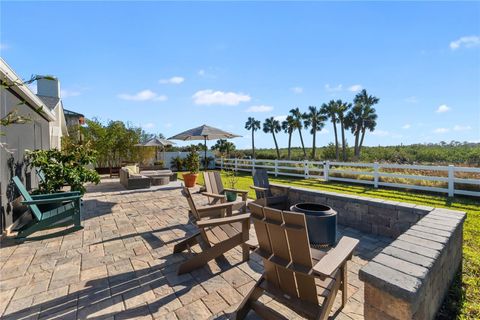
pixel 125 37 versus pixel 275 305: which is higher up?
pixel 125 37

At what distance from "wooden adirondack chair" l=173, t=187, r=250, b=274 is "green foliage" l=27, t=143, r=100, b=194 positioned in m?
3.56

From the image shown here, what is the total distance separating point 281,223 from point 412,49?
31.0 feet

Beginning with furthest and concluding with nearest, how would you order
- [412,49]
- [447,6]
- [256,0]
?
1. [412,49]
2. [256,0]
3. [447,6]

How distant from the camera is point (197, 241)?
321cm

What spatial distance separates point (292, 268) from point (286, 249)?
135 millimetres

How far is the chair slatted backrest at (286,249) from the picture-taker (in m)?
1.62

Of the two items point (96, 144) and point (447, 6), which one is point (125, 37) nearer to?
point (447, 6)

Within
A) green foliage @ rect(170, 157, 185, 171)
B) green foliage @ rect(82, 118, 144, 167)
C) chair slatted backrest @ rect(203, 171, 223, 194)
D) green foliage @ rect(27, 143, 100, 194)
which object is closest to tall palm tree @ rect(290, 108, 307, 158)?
green foliage @ rect(170, 157, 185, 171)

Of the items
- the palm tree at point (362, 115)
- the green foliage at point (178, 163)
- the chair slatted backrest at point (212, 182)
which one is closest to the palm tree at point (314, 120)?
the palm tree at point (362, 115)

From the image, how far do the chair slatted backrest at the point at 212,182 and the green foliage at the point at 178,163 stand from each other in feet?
36.9

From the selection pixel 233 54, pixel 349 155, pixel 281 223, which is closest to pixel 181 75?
pixel 233 54

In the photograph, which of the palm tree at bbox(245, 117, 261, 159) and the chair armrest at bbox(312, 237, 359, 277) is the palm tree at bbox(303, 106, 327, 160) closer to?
the palm tree at bbox(245, 117, 261, 159)

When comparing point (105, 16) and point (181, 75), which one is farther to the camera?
point (181, 75)

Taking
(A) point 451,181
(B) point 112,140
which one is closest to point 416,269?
(A) point 451,181
